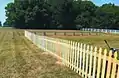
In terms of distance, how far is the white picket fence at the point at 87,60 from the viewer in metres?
7.46

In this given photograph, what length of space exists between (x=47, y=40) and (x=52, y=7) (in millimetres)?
96416

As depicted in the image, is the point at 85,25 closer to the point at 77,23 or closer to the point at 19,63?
the point at 77,23

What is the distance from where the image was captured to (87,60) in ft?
31.1

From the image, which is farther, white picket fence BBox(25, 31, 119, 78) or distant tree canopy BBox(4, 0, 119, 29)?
distant tree canopy BBox(4, 0, 119, 29)

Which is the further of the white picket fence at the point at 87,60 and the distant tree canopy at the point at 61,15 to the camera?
the distant tree canopy at the point at 61,15

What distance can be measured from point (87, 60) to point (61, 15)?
333 feet

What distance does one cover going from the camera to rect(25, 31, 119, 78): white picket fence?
24.5 feet

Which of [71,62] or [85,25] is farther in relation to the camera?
[85,25]

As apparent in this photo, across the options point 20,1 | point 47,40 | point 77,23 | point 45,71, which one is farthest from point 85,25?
point 45,71

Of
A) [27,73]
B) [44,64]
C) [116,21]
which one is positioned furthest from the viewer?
[116,21]

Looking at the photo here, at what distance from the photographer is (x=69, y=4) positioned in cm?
11369

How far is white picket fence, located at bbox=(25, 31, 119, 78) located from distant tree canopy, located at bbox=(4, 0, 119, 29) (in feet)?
298

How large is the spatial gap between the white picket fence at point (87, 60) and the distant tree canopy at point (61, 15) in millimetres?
90903

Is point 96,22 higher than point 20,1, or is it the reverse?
point 20,1
